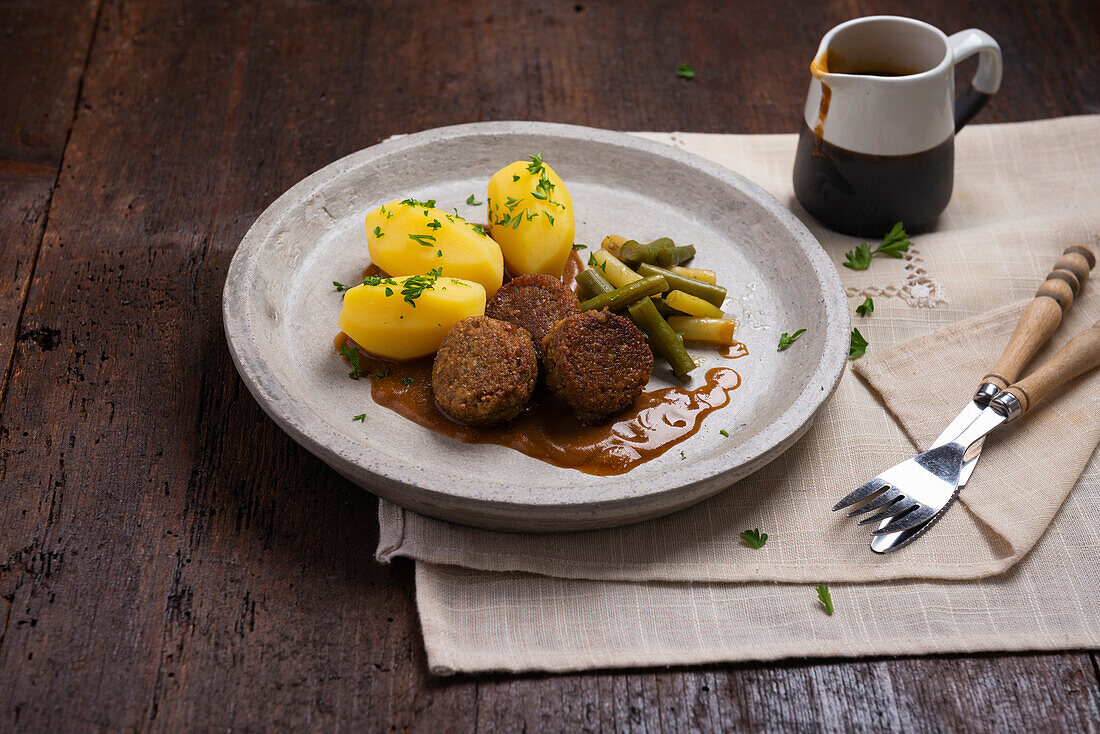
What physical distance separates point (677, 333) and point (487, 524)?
92cm

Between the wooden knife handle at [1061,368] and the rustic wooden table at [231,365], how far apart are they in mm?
797

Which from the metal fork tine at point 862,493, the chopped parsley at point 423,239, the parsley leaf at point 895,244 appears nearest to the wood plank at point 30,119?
the chopped parsley at point 423,239

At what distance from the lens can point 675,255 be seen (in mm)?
3316

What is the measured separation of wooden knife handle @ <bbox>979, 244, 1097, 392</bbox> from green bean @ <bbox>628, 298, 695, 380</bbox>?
0.97 m

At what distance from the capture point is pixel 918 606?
2.55 metres

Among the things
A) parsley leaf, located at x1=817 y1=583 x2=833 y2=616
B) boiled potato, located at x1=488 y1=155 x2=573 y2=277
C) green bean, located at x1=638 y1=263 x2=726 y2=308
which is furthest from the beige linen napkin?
boiled potato, located at x1=488 y1=155 x2=573 y2=277

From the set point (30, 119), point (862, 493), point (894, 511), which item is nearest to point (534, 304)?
point (862, 493)

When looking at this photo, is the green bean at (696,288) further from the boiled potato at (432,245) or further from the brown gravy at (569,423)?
the boiled potato at (432,245)

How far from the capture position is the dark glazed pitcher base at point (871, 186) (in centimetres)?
344

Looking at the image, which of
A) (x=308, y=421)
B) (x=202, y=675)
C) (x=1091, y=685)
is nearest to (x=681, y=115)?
(x=308, y=421)

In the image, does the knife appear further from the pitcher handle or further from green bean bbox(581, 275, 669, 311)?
green bean bbox(581, 275, 669, 311)

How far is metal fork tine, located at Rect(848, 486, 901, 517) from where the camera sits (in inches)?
106

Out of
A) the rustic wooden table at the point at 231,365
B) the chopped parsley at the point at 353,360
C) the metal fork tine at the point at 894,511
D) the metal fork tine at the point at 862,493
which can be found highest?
the metal fork tine at the point at 862,493

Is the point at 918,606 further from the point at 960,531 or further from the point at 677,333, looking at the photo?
the point at 677,333
